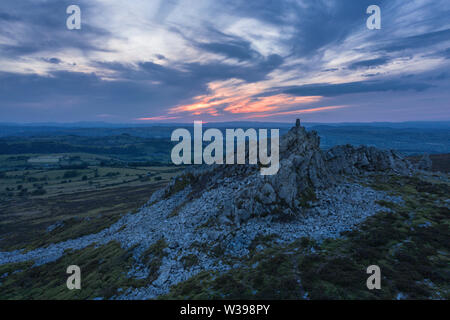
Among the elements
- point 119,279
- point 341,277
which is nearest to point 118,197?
point 119,279

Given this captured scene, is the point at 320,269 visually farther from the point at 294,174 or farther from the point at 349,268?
the point at 294,174

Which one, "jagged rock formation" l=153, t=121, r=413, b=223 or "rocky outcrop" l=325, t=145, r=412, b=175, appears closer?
"jagged rock formation" l=153, t=121, r=413, b=223

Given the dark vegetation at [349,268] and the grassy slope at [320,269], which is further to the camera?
the grassy slope at [320,269]

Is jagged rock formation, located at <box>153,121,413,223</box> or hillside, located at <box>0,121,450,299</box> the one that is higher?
jagged rock formation, located at <box>153,121,413,223</box>

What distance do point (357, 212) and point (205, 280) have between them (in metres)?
26.2

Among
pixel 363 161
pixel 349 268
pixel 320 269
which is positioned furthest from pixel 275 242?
pixel 363 161

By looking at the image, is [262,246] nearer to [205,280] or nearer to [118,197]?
→ [205,280]

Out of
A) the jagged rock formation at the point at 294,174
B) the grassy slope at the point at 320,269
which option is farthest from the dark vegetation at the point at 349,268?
the jagged rock formation at the point at 294,174

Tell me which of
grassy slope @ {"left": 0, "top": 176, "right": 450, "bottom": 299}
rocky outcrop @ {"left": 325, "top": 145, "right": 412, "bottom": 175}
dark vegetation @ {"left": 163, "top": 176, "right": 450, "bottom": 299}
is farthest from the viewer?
rocky outcrop @ {"left": 325, "top": 145, "right": 412, "bottom": 175}

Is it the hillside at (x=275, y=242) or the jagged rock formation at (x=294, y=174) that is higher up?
the jagged rock formation at (x=294, y=174)

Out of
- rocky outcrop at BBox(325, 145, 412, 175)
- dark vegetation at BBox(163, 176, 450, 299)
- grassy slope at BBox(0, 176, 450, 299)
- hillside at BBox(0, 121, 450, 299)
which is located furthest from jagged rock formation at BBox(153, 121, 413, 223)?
dark vegetation at BBox(163, 176, 450, 299)

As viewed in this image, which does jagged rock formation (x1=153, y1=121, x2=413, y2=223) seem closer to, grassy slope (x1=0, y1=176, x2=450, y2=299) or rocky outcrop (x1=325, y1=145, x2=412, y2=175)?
rocky outcrop (x1=325, y1=145, x2=412, y2=175)

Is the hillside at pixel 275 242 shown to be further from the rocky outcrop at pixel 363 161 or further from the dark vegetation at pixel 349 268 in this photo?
the rocky outcrop at pixel 363 161

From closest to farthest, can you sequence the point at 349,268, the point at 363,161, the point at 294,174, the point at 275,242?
the point at 349,268
the point at 275,242
the point at 294,174
the point at 363,161
